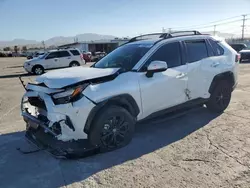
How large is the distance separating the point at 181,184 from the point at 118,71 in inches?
83.1

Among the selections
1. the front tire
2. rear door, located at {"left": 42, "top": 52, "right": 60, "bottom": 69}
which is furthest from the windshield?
rear door, located at {"left": 42, "top": 52, "right": 60, "bottom": 69}

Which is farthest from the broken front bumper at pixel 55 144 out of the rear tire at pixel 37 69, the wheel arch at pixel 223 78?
the rear tire at pixel 37 69

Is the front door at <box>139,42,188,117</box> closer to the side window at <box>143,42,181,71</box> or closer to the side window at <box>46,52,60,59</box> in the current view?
the side window at <box>143,42,181,71</box>

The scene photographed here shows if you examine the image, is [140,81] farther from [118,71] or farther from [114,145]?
[114,145]

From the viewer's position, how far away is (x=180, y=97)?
209 inches

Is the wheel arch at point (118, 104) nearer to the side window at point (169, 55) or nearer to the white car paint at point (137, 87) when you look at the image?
the white car paint at point (137, 87)

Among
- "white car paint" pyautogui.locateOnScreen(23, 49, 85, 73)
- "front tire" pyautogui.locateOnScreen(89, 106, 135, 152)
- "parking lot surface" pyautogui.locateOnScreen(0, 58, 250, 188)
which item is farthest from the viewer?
"white car paint" pyautogui.locateOnScreen(23, 49, 85, 73)

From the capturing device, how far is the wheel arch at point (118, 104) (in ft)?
13.4

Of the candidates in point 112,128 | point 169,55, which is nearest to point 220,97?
point 169,55

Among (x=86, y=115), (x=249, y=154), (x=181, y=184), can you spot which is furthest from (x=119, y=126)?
(x=249, y=154)

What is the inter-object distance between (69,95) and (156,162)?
1634mm

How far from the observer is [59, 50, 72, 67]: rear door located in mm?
22219

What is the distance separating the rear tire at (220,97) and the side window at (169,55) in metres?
1.41

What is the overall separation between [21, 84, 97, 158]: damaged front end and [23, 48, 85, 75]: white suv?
58.8 ft
